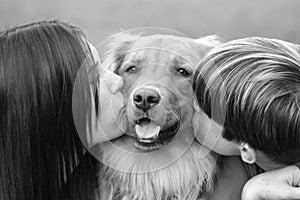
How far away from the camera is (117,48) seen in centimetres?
212

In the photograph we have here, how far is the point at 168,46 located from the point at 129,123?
29 cm

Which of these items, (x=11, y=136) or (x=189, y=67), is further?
(x=189, y=67)

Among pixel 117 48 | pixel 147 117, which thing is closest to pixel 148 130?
pixel 147 117

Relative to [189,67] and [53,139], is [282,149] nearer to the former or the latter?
[189,67]

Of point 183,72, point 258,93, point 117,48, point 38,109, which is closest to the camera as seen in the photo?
point 258,93

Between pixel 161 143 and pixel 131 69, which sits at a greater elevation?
pixel 131 69

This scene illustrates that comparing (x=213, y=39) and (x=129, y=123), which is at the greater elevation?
(x=213, y=39)

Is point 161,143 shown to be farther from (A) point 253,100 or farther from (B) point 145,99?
(A) point 253,100

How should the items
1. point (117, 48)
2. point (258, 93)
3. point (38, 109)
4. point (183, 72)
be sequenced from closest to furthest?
point (258, 93) < point (38, 109) < point (183, 72) < point (117, 48)

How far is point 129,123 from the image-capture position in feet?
6.17

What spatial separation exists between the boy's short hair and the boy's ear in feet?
0.05

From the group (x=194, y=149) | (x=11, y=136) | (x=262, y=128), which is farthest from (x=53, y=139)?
(x=262, y=128)

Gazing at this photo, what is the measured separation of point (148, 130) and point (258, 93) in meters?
0.36

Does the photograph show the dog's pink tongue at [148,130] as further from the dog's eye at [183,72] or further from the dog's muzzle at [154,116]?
the dog's eye at [183,72]
